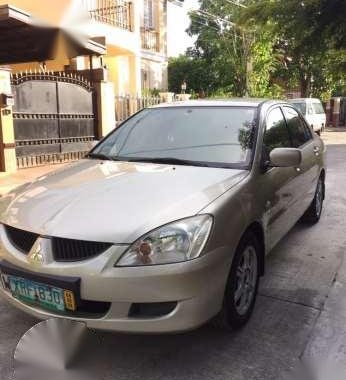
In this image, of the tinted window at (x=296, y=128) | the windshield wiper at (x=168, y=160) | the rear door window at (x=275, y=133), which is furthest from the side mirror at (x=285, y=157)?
the tinted window at (x=296, y=128)

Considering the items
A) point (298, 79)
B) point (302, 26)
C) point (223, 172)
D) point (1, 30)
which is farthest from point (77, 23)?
point (298, 79)

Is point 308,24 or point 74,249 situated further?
point 308,24

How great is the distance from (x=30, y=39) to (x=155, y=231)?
33.7 ft

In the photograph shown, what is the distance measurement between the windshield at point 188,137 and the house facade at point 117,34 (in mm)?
6485

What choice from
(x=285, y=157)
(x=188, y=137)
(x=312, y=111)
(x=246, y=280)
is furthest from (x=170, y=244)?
(x=312, y=111)

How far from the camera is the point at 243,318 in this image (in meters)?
3.20

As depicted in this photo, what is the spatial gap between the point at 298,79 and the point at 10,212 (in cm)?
3249

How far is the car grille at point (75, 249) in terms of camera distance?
8.65 feet

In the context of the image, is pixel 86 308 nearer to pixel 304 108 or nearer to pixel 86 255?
pixel 86 255

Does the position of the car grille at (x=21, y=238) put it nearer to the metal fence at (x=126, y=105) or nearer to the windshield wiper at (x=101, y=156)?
the windshield wiper at (x=101, y=156)

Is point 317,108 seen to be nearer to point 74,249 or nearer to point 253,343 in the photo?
point 253,343

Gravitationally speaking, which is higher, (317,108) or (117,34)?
(117,34)

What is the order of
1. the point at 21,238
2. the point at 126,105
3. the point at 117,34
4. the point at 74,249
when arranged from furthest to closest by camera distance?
the point at 117,34 < the point at 126,105 < the point at 21,238 < the point at 74,249

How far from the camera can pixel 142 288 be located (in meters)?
2.56
